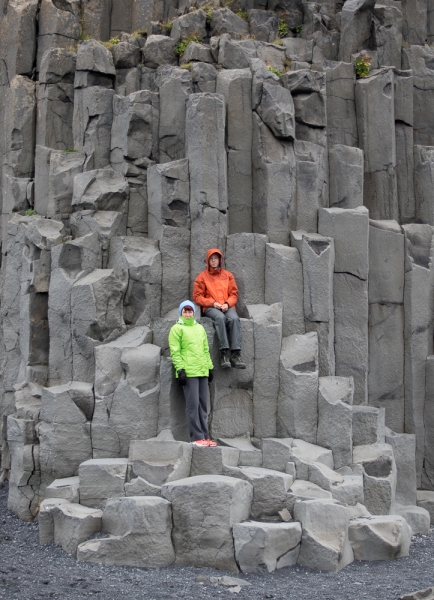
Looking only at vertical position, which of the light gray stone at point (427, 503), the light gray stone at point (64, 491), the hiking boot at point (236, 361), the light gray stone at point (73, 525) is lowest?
the light gray stone at point (427, 503)

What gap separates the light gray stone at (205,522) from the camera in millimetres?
13172

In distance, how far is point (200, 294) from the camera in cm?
1658

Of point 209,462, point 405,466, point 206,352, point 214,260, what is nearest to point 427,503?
point 405,466

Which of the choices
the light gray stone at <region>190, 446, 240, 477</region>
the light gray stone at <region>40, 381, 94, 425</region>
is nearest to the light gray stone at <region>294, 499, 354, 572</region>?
the light gray stone at <region>190, 446, 240, 477</region>

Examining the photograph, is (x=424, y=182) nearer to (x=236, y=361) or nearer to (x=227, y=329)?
(x=227, y=329)

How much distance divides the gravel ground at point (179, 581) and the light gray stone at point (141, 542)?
184 millimetres

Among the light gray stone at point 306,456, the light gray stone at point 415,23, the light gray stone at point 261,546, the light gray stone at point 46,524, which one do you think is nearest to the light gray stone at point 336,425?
the light gray stone at point 306,456

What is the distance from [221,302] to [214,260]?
32.9 inches

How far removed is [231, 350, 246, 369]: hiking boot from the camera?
15.9 m

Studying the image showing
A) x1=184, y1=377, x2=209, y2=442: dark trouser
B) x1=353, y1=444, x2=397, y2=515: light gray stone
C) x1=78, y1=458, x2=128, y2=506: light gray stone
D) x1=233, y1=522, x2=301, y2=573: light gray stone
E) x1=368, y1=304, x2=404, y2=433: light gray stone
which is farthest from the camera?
x1=368, y1=304, x2=404, y2=433: light gray stone

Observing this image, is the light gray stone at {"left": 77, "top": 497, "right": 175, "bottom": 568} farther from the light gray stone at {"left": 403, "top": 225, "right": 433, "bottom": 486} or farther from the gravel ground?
the light gray stone at {"left": 403, "top": 225, "right": 433, "bottom": 486}

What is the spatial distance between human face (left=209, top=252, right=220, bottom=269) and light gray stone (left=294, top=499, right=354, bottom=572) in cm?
506

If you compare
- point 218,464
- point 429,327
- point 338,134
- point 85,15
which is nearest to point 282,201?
point 338,134

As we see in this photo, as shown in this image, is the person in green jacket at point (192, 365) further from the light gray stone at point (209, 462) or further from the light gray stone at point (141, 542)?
the light gray stone at point (141, 542)
